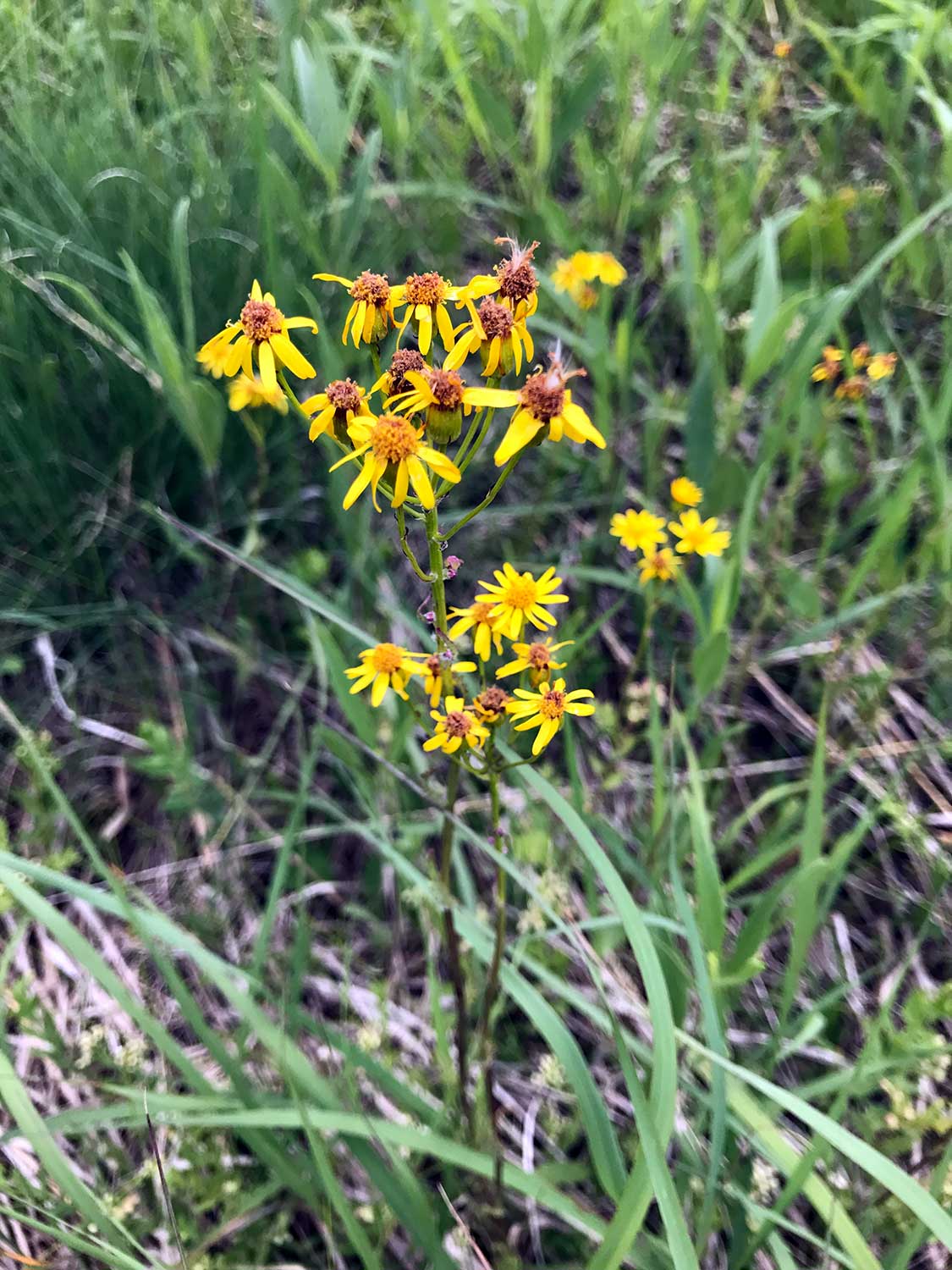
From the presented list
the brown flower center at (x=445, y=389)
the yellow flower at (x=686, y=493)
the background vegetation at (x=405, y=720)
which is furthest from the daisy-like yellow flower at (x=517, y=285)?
the yellow flower at (x=686, y=493)

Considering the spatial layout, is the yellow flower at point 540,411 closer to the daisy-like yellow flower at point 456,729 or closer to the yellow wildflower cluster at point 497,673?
the yellow wildflower cluster at point 497,673

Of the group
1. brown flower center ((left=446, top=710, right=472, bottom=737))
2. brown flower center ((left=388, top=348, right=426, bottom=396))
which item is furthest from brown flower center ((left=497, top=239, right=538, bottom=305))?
brown flower center ((left=446, top=710, right=472, bottom=737))

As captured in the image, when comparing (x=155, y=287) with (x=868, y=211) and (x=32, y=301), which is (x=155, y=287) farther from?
(x=868, y=211)

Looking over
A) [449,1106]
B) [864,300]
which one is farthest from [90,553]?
[864,300]

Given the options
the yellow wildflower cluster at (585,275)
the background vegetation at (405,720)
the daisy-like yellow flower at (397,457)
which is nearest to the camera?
the daisy-like yellow flower at (397,457)

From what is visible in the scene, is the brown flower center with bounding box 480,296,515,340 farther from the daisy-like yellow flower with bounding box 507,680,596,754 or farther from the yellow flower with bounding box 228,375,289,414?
the yellow flower with bounding box 228,375,289,414
